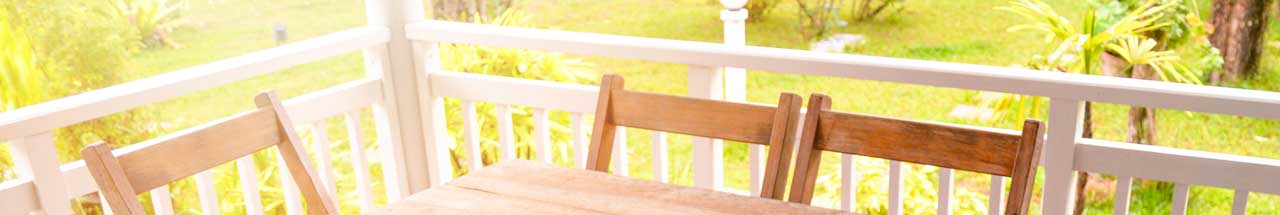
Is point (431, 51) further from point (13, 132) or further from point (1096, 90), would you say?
point (1096, 90)

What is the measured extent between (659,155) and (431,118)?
2.31 feet

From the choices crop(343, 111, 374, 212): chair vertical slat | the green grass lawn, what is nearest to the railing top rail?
crop(343, 111, 374, 212): chair vertical slat

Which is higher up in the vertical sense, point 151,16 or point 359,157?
point 151,16

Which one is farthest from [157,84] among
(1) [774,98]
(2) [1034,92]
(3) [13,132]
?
(1) [774,98]

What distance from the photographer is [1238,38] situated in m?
5.74

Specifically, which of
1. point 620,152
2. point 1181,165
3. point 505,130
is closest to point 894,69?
point 1181,165

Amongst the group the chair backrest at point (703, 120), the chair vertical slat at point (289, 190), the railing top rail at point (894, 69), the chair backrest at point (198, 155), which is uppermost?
the railing top rail at point (894, 69)

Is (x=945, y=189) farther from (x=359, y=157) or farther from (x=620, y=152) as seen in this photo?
(x=359, y=157)

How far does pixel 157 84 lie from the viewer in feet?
7.59

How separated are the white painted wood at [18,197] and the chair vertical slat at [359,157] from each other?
78cm

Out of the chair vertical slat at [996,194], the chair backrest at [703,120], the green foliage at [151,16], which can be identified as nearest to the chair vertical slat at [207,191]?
the chair backrest at [703,120]

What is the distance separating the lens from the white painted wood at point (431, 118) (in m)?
2.87

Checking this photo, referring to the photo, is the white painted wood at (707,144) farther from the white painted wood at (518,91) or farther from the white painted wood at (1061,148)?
the white painted wood at (1061,148)

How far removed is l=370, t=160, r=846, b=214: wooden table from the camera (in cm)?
167
